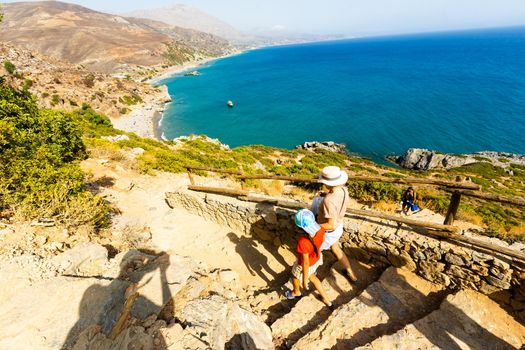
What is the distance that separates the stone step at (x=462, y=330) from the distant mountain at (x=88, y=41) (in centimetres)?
12837

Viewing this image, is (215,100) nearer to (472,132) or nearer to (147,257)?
(472,132)

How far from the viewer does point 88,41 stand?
126 m

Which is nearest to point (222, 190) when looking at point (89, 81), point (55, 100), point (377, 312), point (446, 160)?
point (377, 312)

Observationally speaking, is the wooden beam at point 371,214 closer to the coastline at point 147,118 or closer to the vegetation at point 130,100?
the coastline at point 147,118

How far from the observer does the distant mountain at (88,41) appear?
379 ft

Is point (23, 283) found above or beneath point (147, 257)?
above

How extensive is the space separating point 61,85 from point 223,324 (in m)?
63.3

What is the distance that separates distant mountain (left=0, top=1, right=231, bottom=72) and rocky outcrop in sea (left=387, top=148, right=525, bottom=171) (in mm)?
115406

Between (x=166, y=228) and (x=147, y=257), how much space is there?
2321 mm

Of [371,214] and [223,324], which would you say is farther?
[371,214]

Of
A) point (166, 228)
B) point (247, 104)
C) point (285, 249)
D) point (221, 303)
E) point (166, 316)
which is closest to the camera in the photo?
point (166, 316)

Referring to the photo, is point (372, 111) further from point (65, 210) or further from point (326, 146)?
point (65, 210)

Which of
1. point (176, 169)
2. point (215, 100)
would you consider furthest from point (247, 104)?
point (176, 169)

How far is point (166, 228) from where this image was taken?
8.59 metres
